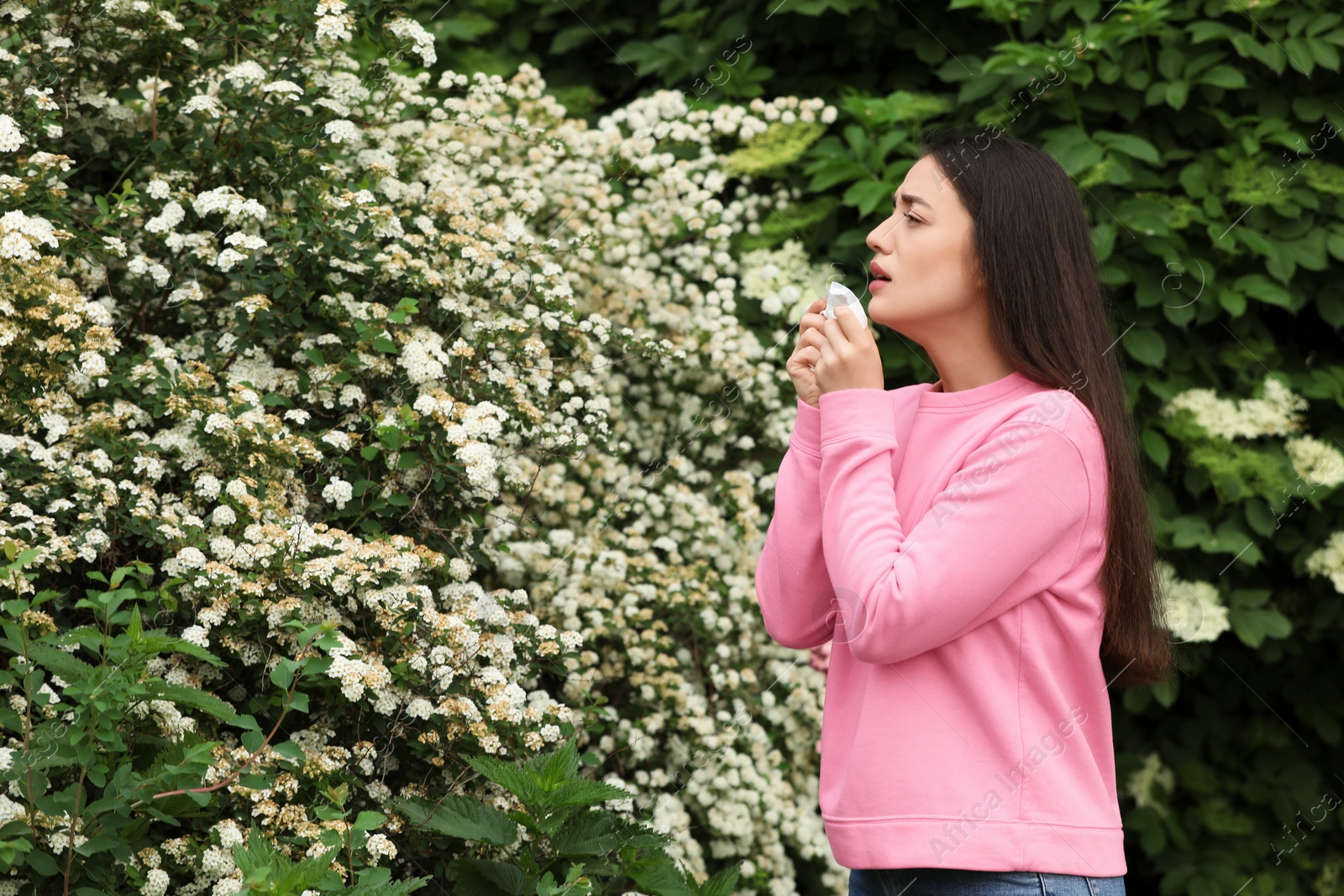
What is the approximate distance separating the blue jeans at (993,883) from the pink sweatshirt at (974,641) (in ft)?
0.05

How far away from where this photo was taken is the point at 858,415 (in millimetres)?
1634

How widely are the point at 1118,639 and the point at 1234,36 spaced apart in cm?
260

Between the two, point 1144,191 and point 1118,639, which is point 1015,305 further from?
point 1144,191

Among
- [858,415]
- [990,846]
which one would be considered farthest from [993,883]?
[858,415]

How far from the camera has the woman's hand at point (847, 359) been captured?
5.49 feet

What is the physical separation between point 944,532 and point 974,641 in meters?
0.17

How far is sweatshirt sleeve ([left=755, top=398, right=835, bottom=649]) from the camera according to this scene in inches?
68.9

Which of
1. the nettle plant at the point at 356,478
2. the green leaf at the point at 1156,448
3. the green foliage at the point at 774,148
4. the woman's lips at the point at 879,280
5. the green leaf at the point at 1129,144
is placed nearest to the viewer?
the woman's lips at the point at 879,280

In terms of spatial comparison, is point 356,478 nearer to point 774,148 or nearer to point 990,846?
point 990,846

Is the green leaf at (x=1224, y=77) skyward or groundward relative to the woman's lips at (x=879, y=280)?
groundward

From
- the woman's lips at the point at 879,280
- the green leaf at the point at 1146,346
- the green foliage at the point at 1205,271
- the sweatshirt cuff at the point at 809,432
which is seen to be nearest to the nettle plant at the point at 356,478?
the green foliage at the point at 1205,271

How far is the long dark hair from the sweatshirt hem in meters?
0.38

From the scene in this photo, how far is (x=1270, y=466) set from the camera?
141 inches

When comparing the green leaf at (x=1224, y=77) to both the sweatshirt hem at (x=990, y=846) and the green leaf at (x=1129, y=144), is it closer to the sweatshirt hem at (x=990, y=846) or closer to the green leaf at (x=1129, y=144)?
the green leaf at (x=1129, y=144)
